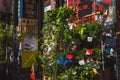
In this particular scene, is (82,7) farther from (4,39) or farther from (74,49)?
(4,39)

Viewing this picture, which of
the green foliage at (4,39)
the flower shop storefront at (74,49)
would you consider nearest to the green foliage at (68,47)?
the flower shop storefront at (74,49)

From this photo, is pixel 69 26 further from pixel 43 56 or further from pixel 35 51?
pixel 35 51

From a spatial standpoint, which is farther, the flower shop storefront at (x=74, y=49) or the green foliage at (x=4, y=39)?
the green foliage at (x=4, y=39)

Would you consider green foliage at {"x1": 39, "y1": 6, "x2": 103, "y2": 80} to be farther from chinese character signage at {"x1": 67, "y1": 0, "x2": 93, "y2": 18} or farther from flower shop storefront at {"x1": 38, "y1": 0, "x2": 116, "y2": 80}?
chinese character signage at {"x1": 67, "y1": 0, "x2": 93, "y2": 18}

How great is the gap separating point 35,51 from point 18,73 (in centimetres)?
116

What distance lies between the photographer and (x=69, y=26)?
6641 millimetres

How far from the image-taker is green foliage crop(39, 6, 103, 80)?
6426 mm

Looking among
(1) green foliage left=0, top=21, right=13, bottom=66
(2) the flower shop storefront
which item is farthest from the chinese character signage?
(1) green foliage left=0, top=21, right=13, bottom=66

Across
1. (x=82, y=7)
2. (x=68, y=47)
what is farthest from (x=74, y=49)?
(x=82, y=7)

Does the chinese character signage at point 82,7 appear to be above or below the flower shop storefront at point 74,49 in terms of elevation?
above

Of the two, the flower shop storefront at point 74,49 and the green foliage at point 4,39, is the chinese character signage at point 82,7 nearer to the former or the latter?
the flower shop storefront at point 74,49

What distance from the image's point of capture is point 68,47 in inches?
260

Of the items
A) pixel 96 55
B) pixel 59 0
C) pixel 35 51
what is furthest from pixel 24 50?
pixel 96 55

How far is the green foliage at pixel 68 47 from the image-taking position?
6426mm
